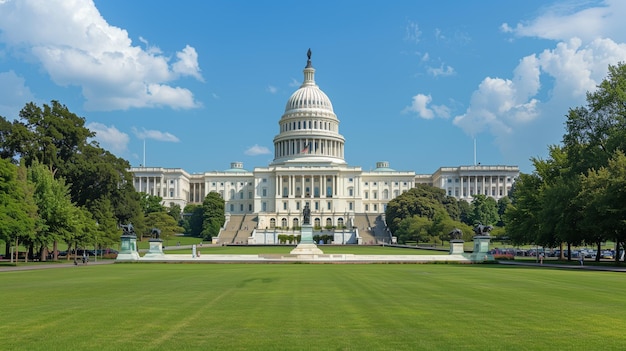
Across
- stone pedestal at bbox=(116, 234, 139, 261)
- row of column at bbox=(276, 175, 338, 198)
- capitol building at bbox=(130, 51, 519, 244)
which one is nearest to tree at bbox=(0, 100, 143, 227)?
stone pedestal at bbox=(116, 234, 139, 261)

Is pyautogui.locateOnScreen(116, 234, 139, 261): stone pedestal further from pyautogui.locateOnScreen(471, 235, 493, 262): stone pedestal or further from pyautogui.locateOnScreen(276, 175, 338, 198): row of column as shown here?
pyautogui.locateOnScreen(276, 175, 338, 198): row of column

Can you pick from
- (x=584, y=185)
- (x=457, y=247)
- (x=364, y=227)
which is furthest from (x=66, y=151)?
(x=364, y=227)

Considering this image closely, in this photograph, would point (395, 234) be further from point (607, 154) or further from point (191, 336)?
point (191, 336)

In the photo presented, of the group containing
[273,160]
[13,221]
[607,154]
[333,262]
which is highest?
[273,160]

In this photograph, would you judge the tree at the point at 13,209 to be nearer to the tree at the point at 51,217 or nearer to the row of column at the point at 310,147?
the tree at the point at 51,217

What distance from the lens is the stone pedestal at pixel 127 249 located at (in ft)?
149

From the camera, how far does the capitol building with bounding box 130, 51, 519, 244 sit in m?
145

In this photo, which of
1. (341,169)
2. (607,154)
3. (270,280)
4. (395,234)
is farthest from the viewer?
(341,169)

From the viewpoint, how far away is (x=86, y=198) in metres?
65.0

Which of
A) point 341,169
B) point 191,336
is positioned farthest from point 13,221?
point 341,169

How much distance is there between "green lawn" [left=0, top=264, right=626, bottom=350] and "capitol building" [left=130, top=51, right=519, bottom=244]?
11360 cm

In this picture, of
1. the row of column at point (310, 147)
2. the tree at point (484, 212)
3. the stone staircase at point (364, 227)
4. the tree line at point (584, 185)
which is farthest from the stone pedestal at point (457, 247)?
the row of column at point (310, 147)

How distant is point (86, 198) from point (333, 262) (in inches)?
1339

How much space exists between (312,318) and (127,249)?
36.3m
